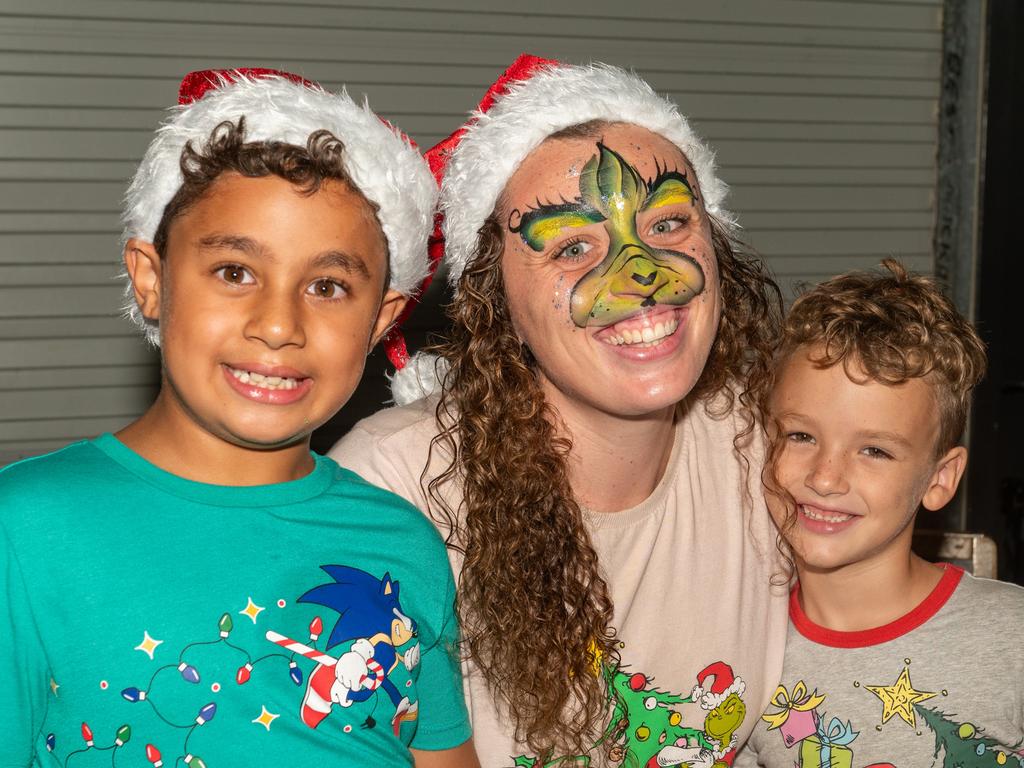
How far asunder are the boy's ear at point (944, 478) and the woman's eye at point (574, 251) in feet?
3.01

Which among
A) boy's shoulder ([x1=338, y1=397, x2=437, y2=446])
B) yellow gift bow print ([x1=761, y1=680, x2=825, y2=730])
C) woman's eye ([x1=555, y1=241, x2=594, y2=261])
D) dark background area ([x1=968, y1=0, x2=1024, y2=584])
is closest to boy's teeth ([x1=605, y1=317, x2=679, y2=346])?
woman's eye ([x1=555, y1=241, x2=594, y2=261])

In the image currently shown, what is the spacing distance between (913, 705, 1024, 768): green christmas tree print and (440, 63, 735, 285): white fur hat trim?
1.32 metres

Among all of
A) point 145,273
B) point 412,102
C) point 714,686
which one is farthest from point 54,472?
point 412,102

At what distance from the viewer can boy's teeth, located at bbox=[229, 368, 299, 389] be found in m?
1.90

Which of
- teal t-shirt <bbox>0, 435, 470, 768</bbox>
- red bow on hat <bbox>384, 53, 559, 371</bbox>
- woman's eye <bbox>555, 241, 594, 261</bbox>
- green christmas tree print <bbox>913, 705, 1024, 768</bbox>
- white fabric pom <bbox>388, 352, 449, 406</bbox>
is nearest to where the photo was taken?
teal t-shirt <bbox>0, 435, 470, 768</bbox>

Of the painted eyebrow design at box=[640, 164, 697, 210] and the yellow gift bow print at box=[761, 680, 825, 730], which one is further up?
the painted eyebrow design at box=[640, 164, 697, 210]

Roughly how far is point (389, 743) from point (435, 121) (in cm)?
372

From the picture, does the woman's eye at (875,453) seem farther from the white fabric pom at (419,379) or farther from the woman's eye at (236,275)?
the woman's eye at (236,275)

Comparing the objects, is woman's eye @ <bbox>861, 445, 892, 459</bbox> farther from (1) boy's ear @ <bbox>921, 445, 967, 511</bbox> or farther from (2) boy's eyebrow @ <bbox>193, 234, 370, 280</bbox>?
(2) boy's eyebrow @ <bbox>193, 234, 370, 280</bbox>

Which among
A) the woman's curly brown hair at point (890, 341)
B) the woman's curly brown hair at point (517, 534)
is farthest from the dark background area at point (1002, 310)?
the woman's curly brown hair at point (517, 534)

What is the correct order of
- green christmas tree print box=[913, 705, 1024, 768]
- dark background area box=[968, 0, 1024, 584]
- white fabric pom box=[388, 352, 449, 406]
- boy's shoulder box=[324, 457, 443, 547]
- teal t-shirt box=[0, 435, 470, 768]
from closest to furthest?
teal t-shirt box=[0, 435, 470, 768] → boy's shoulder box=[324, 457, 443, 547] → green christmas tree print box=[913, 705, 1024, 768] → white fabric pom box=[388, 352, 449, 406] → dark background area box=[968, 0, 1024, 584]

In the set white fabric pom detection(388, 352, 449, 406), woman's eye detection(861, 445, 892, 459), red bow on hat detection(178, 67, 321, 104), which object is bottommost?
woman's eye detection(861, 445, 892, 459)

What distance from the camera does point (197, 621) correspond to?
70.4 inches

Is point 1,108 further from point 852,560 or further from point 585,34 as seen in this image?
point 852,560
